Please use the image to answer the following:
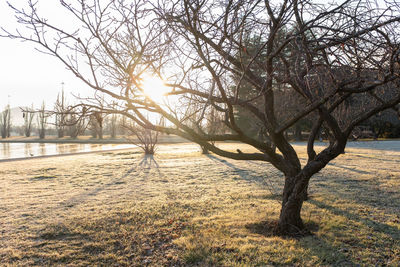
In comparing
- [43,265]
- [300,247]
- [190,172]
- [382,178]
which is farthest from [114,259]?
[382,178]

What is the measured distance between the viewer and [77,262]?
3807mm

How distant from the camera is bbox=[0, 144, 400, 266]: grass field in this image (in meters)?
3.86

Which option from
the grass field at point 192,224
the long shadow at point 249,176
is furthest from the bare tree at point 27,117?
the long shadow at point 249,176

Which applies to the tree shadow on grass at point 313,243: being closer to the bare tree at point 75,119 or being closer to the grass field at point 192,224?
the grass field at point 192,224

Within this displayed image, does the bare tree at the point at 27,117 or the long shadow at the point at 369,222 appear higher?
the bare tree at the point at 27,117

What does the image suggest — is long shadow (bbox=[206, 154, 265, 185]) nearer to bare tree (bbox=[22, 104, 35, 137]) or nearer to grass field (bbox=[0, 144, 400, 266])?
grass field (bbox=[0, 144, 400, 266])

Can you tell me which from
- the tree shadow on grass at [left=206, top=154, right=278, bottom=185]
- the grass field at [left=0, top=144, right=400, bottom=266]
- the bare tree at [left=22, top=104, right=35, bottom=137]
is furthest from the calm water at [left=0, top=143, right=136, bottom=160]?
the tree shadow on grass at [left=206, top=154, right=278, bottom=185]

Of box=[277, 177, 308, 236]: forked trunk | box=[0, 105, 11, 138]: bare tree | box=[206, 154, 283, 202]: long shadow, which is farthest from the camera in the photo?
box=[0, 105, 11, 138]: bare tree

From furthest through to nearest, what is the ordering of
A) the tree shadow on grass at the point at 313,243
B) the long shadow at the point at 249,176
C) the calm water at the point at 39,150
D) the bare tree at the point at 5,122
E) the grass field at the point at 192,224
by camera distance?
the bare tree at the point at 5,122 < the calm water at the point at 39,150 < the long shadow at the point at 249,176 < the grass field at the point at 192,224 < the tree shadow on grass at the point at 313,243

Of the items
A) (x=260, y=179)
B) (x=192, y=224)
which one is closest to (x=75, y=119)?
(x=192, y=224)

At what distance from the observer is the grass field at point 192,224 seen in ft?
12.6

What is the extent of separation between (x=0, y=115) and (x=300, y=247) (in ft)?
275

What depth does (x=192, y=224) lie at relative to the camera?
16.8 ft

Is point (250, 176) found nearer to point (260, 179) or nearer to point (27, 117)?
point (260, 179)
